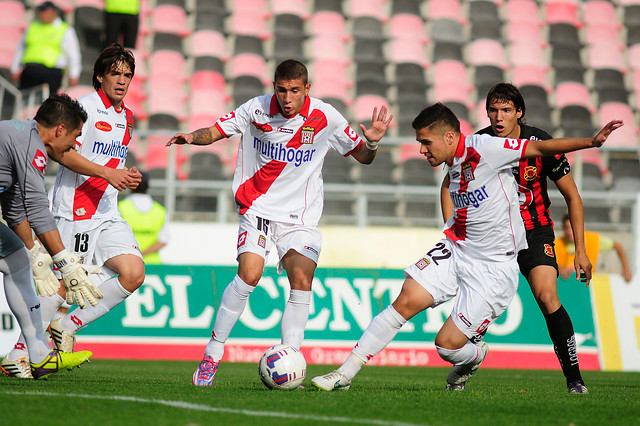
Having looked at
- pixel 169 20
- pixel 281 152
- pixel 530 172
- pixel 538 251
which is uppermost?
pixel 169 20

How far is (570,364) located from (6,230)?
4.56m

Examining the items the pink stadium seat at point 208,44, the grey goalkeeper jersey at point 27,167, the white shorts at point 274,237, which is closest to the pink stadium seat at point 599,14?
the pink stadium seat at point 208,44

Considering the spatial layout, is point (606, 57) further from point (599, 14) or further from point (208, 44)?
point (208, 44)

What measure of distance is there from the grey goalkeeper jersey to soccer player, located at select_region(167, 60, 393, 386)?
1.12m

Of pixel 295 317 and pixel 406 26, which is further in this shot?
pixel 406 26

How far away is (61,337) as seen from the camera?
22.5 ft

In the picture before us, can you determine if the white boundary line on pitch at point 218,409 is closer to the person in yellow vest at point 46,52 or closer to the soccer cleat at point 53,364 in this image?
the soccer cleat at point 53,364

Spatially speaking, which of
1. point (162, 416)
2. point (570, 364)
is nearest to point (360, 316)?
point (570, 364)

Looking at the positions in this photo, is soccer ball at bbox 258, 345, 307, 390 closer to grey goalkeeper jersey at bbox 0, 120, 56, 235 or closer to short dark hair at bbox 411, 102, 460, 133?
grey goalkeeper jersey at bbox 0, 120, 56, 235

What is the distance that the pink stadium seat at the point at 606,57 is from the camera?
1988 cm

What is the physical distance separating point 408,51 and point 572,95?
3966mm

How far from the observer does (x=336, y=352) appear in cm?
1150

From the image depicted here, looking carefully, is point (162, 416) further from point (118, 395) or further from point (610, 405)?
point (610, 405)

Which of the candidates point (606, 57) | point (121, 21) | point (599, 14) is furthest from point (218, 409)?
point (599, 14)
